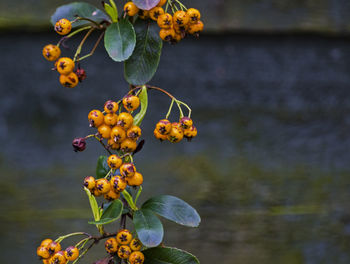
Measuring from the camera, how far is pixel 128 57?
0.52m

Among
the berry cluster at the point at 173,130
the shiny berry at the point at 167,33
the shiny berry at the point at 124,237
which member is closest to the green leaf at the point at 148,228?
the shiny berry at the point at 124,237

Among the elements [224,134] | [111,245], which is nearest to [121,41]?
[111,245]

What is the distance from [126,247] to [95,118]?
0.58 feet

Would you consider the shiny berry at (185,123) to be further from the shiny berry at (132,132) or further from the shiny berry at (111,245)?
the shiny berry at (111,245)

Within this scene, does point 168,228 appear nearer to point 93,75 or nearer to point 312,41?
point 93,75

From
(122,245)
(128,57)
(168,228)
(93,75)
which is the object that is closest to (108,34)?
(128,57)

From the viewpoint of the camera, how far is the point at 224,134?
103cm

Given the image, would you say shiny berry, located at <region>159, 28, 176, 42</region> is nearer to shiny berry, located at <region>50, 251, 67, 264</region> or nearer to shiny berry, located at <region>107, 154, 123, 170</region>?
shiny berry, located at <region>107, 154, 123, 170</region>

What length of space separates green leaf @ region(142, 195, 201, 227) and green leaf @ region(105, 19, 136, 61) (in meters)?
0.21

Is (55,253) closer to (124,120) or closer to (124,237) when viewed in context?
(124,237)

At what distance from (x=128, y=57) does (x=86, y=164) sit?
21.4 inches

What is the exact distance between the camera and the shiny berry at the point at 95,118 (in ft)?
1.63

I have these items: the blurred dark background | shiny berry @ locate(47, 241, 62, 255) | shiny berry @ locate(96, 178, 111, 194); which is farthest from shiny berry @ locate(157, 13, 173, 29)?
the blurred dark background

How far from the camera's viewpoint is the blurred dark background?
98cm
